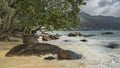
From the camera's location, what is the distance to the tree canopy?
31331 millimetres

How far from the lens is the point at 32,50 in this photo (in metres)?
24.2

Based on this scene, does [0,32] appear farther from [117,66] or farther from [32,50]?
[117,66]

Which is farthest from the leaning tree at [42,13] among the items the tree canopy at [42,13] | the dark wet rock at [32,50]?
the dark wet rock at [32,50]

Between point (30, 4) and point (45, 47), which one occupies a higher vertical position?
point (30, 4)

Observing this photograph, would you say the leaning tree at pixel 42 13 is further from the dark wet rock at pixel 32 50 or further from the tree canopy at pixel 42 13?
the dark wet rock at pixel 32 50

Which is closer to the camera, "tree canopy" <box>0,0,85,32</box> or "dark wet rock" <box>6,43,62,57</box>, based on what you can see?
"dark wet rock" <box>6,43,62,57</box>

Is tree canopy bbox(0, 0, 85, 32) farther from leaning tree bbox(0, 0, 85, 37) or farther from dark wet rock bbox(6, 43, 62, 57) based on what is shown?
dark wet rock bbox(6, 43, 62, 57)

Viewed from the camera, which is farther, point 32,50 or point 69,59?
point 32,50

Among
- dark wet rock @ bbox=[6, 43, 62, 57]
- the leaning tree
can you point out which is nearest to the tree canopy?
the leaning tree

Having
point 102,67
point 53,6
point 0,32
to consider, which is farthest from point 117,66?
point 0,32

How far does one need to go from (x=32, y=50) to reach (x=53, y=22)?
12.1m

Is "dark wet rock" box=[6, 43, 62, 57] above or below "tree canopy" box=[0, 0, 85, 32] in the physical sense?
below

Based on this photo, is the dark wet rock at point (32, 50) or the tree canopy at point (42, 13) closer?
the dark wet rock at point (32, 50)

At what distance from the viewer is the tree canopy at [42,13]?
31.3m
